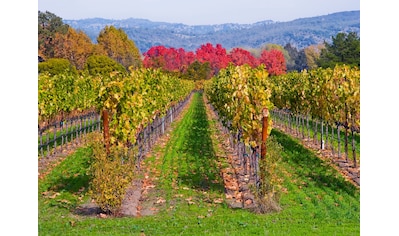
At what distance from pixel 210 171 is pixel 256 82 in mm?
4601

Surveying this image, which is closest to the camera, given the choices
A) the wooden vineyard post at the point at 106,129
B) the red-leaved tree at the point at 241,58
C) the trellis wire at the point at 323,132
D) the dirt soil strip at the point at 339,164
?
the wooden vineyard post at the point at 106,129

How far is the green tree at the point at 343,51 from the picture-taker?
6794cm

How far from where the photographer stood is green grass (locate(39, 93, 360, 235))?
11.4 meters

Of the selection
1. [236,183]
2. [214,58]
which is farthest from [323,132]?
[214,58]

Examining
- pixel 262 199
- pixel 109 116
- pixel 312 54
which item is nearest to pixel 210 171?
pixel 109 116

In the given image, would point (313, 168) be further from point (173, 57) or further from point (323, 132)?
point (173, 57)

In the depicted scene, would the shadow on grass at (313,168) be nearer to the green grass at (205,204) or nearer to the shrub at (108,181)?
the green grass at (205,204)

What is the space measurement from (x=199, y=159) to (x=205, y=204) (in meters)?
7.40

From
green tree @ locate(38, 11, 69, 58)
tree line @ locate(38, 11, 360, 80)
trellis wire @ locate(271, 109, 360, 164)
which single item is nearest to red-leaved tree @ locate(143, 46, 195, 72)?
tree line @ locate(38, 11, 360, 80)

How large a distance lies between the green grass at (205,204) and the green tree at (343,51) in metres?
47.1

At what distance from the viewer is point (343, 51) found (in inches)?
2781

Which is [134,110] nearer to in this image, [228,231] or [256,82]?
[256,82]

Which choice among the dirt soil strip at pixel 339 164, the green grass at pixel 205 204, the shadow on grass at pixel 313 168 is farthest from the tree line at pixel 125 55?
the green grass at pixel 205 204

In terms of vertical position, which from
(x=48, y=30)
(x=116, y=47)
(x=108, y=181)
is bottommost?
(x=108, y=181)
